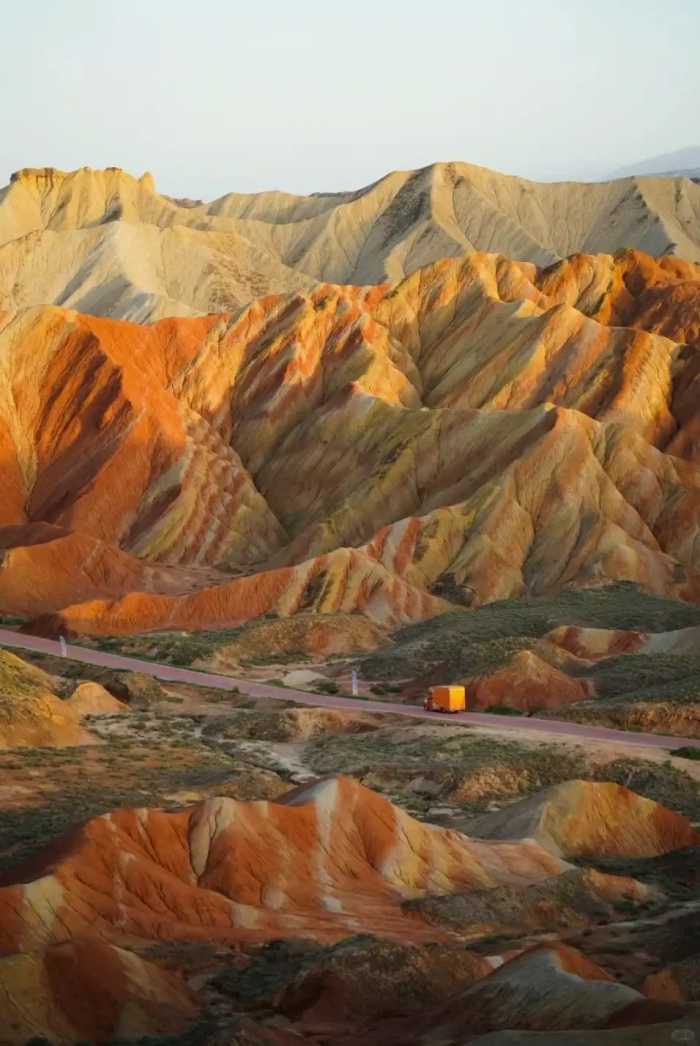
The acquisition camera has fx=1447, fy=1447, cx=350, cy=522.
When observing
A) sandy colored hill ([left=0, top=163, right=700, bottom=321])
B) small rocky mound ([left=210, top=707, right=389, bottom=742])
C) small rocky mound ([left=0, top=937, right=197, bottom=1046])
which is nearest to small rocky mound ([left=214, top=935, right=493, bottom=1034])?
small rocky mound ([left=0, top=937, right=197, bottom=1046])

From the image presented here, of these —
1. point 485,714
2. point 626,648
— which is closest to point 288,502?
point 626,648

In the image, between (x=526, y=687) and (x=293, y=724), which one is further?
(x=526, y=687)

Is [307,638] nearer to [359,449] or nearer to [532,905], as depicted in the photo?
[359,449]

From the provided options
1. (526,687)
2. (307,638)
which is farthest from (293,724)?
(307,638)

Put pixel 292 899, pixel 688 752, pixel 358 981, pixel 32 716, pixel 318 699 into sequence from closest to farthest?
1. pixel 358 981
2. pixel 292 899
3. pixel 688 752
4. pixel 32 716
5. pixel 318 699

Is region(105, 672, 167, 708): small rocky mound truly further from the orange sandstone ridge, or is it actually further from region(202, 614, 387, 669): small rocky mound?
the orange sandstone ridge

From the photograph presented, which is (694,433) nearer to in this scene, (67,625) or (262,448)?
(262,448)
